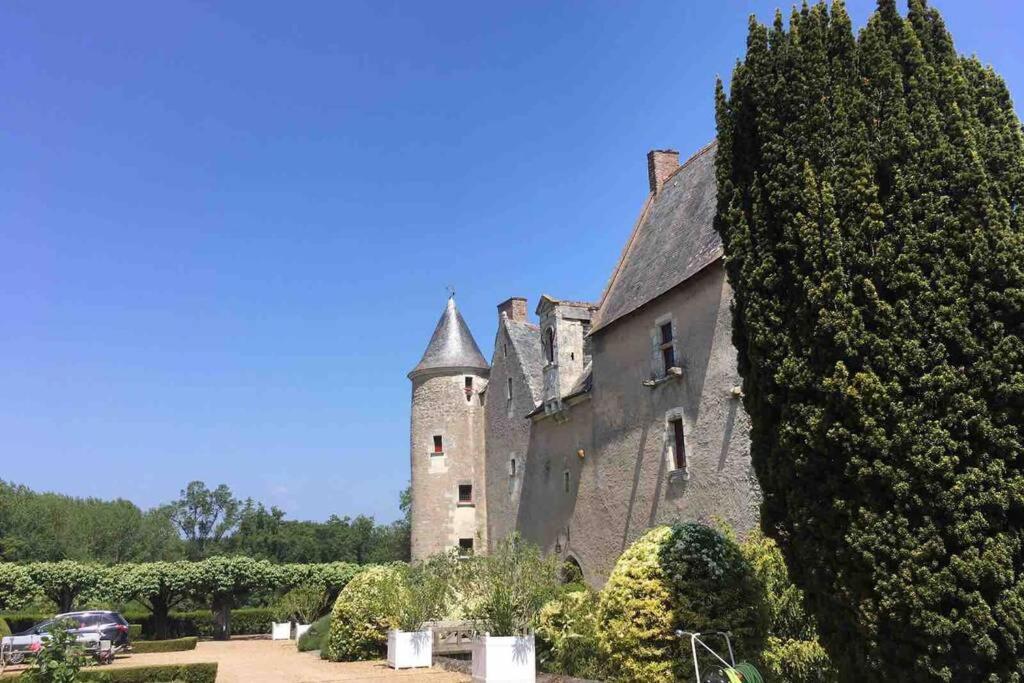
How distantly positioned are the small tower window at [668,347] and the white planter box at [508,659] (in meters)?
6.44

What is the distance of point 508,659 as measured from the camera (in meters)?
10.6

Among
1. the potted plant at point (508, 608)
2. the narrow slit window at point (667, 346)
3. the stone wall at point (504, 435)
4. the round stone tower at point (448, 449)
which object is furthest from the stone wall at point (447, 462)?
the potted plant at point (508, 608)

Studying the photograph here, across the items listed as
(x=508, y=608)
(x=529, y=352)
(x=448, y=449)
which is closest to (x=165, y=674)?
(x=508, y=608)

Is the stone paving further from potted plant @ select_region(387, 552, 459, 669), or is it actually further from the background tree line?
the background tree line

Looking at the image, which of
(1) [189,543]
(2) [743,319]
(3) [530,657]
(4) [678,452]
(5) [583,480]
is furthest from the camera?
(1) [189,543]

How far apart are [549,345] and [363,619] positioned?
8.08 m

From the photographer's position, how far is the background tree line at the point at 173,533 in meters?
49.0

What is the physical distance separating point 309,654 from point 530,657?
33.6ft

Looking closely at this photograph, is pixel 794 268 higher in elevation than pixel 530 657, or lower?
higher

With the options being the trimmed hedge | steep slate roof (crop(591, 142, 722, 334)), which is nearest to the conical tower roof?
steep slate roof (crop(591, 142, 722, 334))

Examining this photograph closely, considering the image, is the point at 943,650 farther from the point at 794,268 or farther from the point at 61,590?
the point at 61,590

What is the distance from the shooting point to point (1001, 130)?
21.3ft

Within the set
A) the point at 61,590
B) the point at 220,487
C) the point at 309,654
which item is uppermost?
the point at 220,487

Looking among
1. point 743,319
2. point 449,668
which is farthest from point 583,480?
point 743,319
